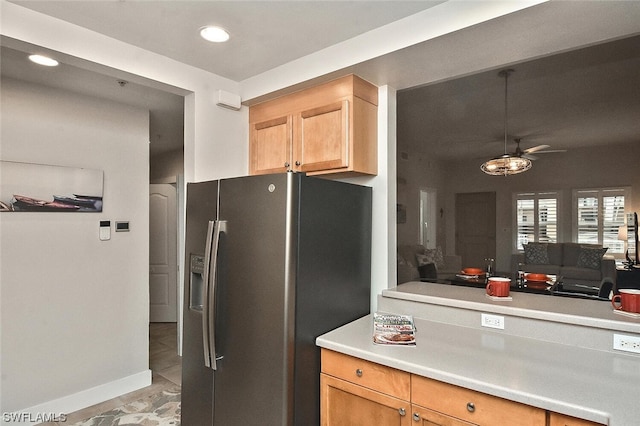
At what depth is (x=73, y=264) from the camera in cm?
271

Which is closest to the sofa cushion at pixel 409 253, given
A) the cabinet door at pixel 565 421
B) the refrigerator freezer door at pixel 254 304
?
the refrigerator freezer door at pixel 254 304

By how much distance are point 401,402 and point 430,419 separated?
129mm

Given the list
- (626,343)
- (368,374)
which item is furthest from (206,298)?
(626,343)

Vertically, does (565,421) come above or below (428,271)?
below

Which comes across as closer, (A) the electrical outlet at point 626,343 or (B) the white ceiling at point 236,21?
(A) the electrical outlet at point 626,343

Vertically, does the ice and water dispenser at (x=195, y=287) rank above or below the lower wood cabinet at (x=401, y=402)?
above

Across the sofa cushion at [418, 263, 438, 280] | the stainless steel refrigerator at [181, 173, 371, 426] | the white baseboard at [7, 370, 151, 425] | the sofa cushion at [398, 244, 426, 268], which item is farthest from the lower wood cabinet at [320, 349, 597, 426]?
the white baseboard at [7, 370, 151, 425]

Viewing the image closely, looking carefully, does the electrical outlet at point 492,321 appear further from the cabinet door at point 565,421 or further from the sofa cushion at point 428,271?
the sofa cushion at point 428,271

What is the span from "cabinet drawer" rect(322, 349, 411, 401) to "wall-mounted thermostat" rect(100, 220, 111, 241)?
215 cm

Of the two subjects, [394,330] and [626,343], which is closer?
[626,343]

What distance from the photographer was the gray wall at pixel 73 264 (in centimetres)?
245

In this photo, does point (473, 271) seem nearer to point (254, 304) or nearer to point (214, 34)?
point (254, 304)

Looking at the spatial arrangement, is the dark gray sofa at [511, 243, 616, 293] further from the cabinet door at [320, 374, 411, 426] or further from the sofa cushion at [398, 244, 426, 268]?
the cabinet door at [320, 374, 411, 426]

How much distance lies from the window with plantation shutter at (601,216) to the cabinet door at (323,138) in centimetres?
154
